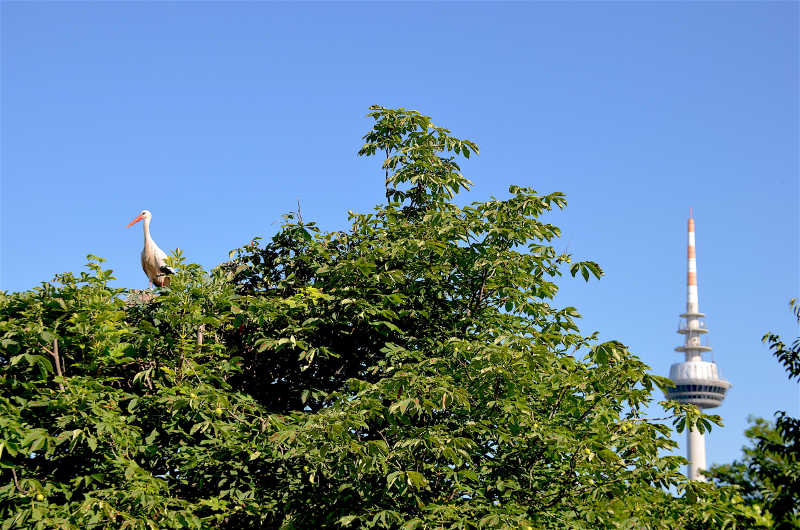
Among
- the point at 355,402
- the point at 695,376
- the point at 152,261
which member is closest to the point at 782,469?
the point at 355,402

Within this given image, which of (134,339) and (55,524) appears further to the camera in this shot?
(134,339)

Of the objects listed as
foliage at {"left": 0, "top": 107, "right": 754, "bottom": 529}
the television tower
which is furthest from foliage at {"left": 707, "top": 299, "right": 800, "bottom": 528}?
the television tower

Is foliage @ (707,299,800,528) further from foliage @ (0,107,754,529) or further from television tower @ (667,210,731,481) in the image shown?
television tower @ (667,210,731,481)

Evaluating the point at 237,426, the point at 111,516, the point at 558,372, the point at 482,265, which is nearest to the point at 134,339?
the point at 237,426

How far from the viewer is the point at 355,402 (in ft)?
34.3

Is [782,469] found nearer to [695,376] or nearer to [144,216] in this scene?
[144,216]

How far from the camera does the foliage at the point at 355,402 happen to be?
1029cm

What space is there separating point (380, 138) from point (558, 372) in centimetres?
533

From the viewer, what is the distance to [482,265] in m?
11.8

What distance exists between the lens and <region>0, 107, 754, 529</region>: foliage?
33.8ft

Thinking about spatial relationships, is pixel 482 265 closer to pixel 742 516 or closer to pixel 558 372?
pixel 558 372

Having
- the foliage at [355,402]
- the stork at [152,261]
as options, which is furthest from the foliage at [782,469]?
the stork at [152,261]

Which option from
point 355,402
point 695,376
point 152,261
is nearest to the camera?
point 355,402

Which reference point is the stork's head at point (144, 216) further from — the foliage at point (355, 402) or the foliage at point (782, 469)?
the foliage at point (782, 469)
